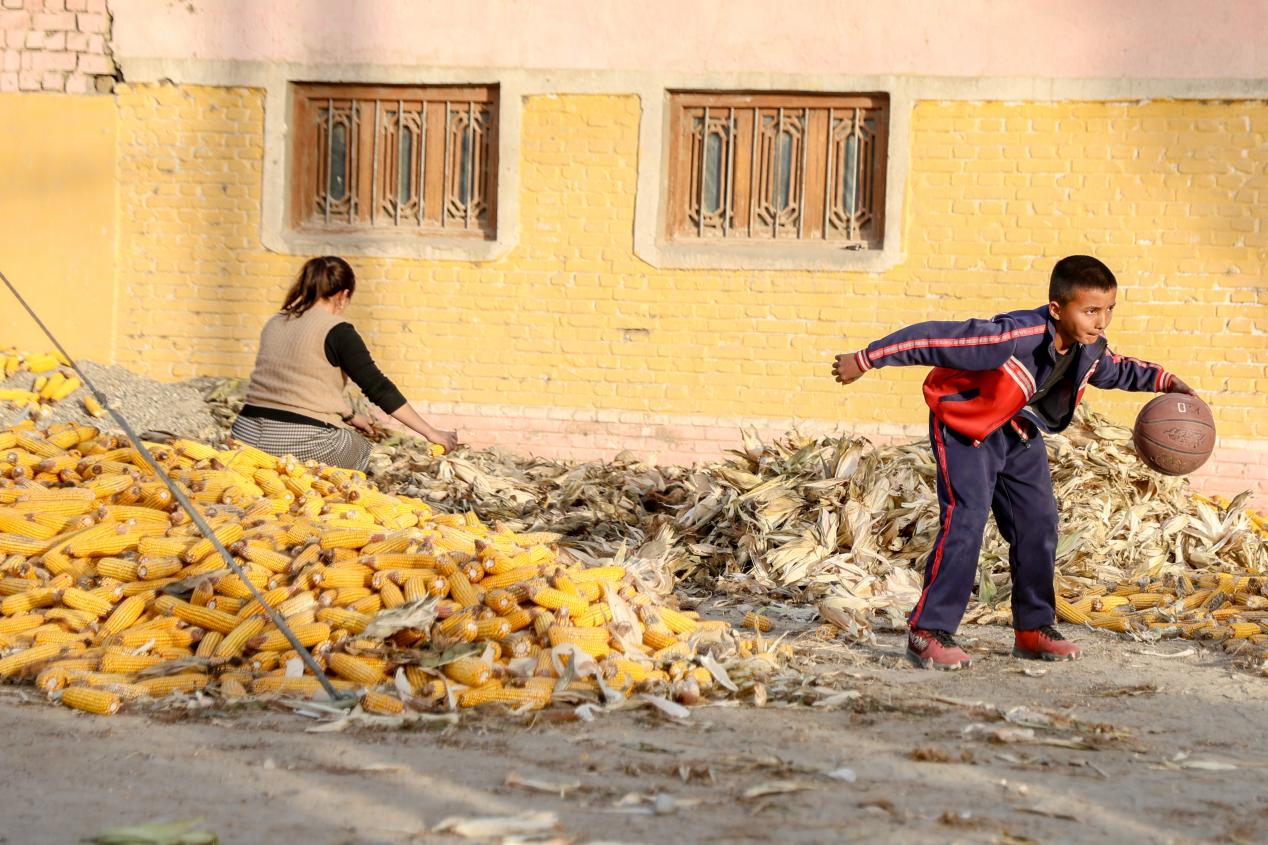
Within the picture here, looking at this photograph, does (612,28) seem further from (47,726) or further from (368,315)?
(47,726)

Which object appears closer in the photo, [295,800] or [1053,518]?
[295,800]

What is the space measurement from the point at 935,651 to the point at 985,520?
1.92 feet

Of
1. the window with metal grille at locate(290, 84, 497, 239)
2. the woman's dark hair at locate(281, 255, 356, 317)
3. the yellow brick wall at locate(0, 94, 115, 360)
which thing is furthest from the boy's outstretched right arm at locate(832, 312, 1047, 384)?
the yellow brick wall at locate(0, 94, 115, 360)

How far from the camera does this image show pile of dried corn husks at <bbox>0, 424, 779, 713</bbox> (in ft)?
16.7

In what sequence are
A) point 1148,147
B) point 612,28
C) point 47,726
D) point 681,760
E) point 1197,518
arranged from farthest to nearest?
point 612,28, point 1148,147, point 1197,518, point 47,726, point 681,760

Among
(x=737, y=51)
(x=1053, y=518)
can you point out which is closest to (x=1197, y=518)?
(x=1053, y=518)

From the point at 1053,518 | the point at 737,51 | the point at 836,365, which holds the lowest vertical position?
the point at 1053,518

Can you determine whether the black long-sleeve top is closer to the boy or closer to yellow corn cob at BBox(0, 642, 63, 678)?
yellow corn cob at BBox(0, 642, 63, 678)

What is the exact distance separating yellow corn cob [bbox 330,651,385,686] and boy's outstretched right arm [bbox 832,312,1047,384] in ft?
6.87

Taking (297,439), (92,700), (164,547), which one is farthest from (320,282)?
(92,700)

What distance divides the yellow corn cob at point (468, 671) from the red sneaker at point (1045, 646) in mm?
2500

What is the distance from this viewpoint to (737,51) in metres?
11.5

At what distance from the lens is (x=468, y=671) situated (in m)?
5.04

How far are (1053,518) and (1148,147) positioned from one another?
5.99m
